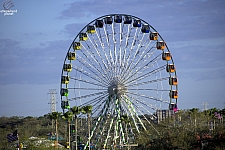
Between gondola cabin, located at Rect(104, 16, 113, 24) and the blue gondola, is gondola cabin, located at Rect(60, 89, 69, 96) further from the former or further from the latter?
the blue gondola

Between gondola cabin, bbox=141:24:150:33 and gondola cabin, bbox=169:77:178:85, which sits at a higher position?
gondola cabin, bbox=141:24:150:33

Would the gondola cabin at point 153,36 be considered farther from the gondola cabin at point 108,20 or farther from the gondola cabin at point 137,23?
the gondola cabin at point 108,20

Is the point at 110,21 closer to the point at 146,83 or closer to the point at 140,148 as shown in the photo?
the point at 146,83

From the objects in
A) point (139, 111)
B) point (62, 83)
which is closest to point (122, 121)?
point (139, 111)

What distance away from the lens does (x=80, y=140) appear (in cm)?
8975

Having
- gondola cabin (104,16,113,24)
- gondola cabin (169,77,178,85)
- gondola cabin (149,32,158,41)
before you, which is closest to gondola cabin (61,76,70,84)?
gondola cabin (104,16,113,24)

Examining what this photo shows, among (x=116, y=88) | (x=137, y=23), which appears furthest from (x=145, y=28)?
(x=116, y=88)

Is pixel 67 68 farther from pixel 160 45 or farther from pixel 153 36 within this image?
pixel 160 45

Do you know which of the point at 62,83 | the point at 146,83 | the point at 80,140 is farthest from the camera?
the point at 80,140

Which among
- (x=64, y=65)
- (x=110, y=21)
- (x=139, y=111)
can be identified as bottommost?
(x=139, y=111)

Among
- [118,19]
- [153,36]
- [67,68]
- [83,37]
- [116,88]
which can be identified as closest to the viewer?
[116,88]

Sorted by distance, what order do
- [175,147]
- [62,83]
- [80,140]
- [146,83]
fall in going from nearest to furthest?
[175,147], [146,83], [62,83], [80,140]

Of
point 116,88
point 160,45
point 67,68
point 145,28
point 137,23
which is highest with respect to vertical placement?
point 137,23

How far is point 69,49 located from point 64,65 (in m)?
2.49
